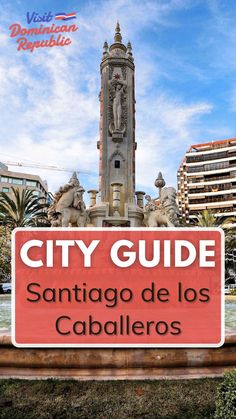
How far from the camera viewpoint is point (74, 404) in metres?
3.50

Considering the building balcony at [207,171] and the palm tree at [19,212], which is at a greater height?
the building balcony at [207,171]

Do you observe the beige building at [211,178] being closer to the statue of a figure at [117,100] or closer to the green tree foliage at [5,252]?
the green tree foliage at [5,252]

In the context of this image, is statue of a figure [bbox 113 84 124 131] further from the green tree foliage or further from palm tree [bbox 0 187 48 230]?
the green tree foliage

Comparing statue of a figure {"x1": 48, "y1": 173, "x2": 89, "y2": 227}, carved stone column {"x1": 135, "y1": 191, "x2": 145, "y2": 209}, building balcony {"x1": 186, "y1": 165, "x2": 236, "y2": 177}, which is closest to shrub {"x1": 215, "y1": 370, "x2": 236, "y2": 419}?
statue of a figure {"x1": 48, "y1": 173, "x2": 89, "y2": 227}

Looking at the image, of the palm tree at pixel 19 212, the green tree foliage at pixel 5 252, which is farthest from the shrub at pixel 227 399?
the green tree foliage at pixel 5 252

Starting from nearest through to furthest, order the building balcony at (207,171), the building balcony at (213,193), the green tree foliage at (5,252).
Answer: the green tree foliage at (5,252), the building balcony at (213,193), the building balcony at (207,171)

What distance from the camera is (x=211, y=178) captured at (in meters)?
59.6

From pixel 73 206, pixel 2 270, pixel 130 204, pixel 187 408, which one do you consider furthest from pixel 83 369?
pixel 2 270

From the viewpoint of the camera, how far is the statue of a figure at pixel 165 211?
11.0m

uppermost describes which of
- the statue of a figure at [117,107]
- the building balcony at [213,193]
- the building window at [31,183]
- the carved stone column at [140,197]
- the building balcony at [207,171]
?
the building balcony at [207,171]

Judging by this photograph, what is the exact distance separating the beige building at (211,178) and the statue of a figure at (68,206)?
152 ft

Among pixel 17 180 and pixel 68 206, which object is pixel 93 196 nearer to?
pixel 68 206

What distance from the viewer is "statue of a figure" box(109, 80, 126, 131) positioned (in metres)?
16.1

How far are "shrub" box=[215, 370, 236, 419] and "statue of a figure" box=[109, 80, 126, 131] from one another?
14145 millimetres
